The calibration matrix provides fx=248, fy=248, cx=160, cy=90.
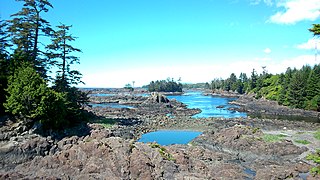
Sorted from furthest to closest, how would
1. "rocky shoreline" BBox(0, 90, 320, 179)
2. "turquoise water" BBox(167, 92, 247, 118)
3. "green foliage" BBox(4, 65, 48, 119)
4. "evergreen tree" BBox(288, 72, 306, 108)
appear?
"evergreen tree" BBox(288, 72, 306, 108) → "turquoise water" BBox(167, 92, 247, 118) → "green foliage" BBox(4, 65, 48, 119) → "rocky shoreline" BBox(0, 90, 320, 179)

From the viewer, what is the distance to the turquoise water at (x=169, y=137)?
125 feet

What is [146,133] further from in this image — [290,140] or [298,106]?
[298,106]

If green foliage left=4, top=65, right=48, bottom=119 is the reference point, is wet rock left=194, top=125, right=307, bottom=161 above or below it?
below

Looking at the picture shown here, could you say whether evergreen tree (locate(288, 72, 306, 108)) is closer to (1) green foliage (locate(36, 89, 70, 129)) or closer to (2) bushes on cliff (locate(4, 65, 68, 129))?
(1) green foliage (locate(36, 89, 70, 129))

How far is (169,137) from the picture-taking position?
4100 centimetres

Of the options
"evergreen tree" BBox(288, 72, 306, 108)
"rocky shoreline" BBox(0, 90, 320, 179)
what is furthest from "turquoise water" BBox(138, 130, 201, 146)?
"evergreen tree" BBox(288, 72, 306, 108)

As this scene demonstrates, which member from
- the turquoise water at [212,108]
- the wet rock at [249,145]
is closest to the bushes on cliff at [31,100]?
the wet rock at [249,145]

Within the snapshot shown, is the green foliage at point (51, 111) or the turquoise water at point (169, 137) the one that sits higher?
the green foliage at point (51, 111)

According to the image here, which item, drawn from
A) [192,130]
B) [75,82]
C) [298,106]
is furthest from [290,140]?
[298,106]

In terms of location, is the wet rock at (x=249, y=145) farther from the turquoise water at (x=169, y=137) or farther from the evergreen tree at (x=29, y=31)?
the evergreen tree at (x=29, y=31)

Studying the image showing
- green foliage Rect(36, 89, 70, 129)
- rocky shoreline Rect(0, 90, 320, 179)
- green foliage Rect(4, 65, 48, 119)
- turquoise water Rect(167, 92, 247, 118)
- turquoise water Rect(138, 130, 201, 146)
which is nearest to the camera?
rocky shoreline Rect(0, 90, 320, 179)

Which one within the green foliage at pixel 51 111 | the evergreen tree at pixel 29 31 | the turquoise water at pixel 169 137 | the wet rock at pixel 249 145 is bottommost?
the turquoise water at pixel 169 137

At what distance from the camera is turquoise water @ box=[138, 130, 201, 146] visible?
38.0 meters

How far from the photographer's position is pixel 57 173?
18.6m
